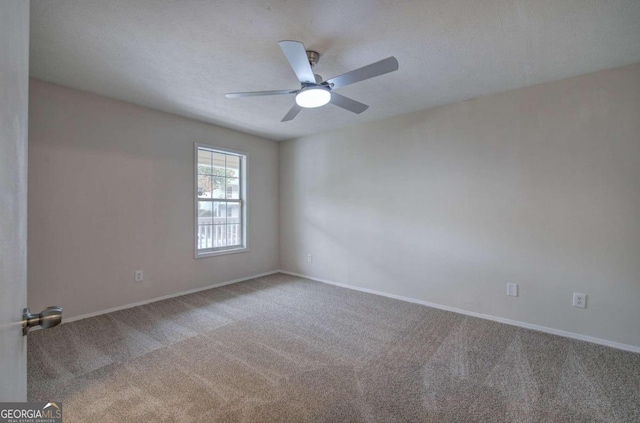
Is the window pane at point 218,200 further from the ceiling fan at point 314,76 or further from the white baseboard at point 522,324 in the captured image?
the white baseboard at point 522,324

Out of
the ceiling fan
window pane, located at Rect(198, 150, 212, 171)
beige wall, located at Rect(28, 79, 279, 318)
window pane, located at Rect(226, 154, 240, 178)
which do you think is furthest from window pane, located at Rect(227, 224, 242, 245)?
the ceiling fan

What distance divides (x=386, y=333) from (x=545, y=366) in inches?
47.7

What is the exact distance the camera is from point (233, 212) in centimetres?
440

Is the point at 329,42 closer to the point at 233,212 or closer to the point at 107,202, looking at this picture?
the point at 107,202

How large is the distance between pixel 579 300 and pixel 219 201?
439 cm

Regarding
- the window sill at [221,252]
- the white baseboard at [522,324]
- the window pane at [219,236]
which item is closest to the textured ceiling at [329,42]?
the window pane at [219,236]

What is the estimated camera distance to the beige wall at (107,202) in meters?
2.61

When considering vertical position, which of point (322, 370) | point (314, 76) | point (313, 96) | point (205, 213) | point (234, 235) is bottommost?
point (322, 370)

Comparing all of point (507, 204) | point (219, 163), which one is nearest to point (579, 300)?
point (507, 204)

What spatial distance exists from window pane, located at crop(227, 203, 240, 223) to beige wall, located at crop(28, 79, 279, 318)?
0.66 metres

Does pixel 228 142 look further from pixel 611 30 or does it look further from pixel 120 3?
pixel 611 30

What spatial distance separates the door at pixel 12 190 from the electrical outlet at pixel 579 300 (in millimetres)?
3610

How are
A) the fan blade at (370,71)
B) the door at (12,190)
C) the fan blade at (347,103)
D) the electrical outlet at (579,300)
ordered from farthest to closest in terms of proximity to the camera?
the electrical outlet at (579,300)
the fan blade at (347,103)
the fan blade at (370,71)
the door at (12,190)

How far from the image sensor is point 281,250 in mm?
5004
